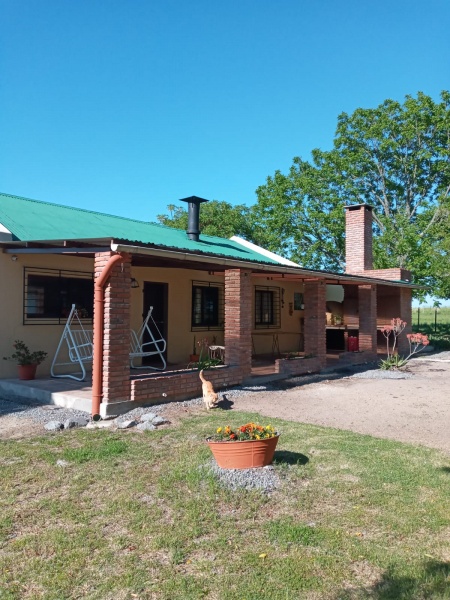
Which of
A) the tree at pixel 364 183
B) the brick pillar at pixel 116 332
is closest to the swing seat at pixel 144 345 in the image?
the brick pillar at pixel 116 332

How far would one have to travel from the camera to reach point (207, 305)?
13172 mm

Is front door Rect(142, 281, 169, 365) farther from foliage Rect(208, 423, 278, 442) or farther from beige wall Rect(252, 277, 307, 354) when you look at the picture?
foliage Rect(208, 423, 278, 442)

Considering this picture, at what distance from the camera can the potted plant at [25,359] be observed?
8.66 metres

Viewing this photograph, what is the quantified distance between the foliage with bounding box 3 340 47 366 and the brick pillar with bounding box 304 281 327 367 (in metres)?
6.02

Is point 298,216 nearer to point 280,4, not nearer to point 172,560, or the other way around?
point 280,4

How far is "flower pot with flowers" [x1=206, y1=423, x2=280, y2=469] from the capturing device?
171 inches

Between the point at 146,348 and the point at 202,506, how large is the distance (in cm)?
788

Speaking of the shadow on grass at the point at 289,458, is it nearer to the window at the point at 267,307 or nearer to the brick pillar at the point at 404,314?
the window at the point at 267,307

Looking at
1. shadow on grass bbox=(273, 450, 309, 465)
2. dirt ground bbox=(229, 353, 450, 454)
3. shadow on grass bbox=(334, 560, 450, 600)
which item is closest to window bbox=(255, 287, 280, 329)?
dirt ground bbox=(229, 353, 450, 454)

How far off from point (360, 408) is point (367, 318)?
22.0ft

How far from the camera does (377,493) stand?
4.09m

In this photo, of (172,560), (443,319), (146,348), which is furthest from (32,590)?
(443,319)

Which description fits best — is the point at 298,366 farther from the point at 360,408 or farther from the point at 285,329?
the point at 285,329

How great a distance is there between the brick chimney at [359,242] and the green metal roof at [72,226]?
5.26 metres
